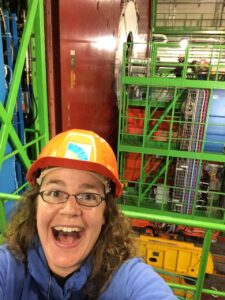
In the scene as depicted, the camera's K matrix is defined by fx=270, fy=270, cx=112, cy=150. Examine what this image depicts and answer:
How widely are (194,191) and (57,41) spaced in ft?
13.1

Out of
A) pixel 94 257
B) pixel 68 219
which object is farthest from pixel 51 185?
pixel 94 257

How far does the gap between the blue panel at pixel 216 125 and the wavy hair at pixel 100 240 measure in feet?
14.5

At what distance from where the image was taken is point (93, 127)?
5445 mm

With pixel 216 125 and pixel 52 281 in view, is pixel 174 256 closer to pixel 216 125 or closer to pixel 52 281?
pixel 216 125

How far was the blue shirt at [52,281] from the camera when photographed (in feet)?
3.91

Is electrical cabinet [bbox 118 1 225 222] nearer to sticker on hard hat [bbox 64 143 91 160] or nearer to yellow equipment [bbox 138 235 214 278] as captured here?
yellow equipment [bbox 138 235 214 278]

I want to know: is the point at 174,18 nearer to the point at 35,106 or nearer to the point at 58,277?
the point at 35,106

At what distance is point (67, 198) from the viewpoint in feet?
3.96

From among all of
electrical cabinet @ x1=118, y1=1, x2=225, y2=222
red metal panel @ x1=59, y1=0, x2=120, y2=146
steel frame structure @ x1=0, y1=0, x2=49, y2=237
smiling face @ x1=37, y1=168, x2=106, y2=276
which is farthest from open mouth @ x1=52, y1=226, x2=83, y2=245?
electrical cabinet @ x1=118, y1=1, x2=225, y2=222

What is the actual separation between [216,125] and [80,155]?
479cm

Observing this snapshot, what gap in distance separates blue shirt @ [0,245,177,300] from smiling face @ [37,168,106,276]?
2.1 inches

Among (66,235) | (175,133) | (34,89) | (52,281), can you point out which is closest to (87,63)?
(34,89)

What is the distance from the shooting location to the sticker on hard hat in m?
1.22

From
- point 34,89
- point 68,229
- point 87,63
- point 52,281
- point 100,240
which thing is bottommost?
point 52,281
